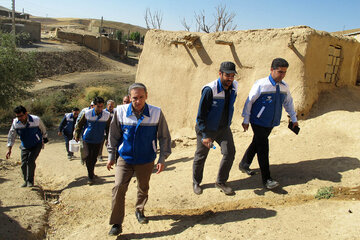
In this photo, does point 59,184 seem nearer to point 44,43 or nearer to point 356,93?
point 356,93

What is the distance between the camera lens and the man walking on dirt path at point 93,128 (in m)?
5.91

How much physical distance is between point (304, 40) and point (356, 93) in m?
1.91

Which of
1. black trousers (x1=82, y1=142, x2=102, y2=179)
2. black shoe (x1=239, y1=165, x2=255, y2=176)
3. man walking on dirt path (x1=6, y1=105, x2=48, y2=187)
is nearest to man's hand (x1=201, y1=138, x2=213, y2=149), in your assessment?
black shoe (x1=239, y1=165, x2=255, y2=176)

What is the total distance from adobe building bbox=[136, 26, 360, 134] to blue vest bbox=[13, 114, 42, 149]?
3.59 meters

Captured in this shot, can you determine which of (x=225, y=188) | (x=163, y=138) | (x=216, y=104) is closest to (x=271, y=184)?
(x=225, y=188)

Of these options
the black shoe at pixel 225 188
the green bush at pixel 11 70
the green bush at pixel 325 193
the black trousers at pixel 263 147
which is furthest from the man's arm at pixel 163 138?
the green bush at pixel 11 70

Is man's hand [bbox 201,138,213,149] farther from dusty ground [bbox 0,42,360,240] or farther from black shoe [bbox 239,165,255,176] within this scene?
black shoe [bbox 239,165,255,176]

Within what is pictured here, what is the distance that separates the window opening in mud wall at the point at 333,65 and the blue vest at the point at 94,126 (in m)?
4.81

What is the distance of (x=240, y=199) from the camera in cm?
416

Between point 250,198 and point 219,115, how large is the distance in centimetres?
123

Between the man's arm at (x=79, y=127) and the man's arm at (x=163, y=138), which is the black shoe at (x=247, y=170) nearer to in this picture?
the man's arm at (x=163, y=138)

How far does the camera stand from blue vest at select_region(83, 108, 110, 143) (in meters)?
5.91

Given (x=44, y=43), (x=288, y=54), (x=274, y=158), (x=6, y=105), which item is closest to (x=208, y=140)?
(x=274, y=158)

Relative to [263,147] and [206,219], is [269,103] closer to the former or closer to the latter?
[263,147]
